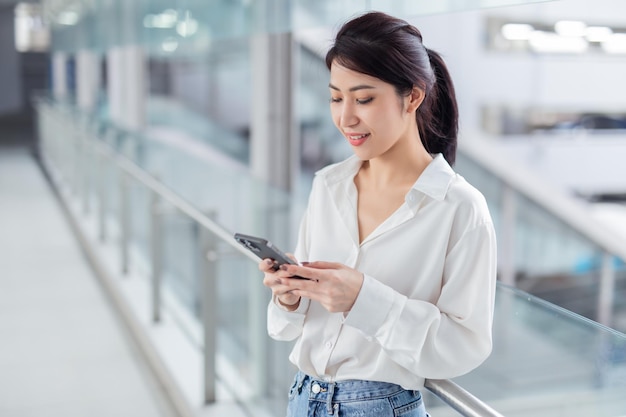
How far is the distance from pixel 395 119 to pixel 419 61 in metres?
0.10

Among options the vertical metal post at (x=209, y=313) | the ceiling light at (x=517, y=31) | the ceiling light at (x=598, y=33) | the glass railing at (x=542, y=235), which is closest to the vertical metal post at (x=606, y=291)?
the glass railing at (x=542, y=235)

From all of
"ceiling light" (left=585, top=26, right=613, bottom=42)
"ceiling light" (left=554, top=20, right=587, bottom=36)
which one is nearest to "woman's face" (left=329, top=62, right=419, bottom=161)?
"ceiling light" (left=554, top=20, right=587, bottom=36)

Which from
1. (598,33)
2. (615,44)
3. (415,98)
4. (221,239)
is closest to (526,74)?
(615,44)

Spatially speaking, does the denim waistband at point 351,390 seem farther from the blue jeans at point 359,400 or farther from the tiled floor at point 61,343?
the tiled floor at point 61,343

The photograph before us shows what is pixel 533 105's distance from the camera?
16906 mm

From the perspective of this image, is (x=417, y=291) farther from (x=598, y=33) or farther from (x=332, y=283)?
(x=598, y=33)

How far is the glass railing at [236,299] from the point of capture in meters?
1.76

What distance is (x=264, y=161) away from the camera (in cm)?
619

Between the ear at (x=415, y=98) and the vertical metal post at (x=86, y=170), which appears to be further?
the vertical metal post at (x=86, y=170)

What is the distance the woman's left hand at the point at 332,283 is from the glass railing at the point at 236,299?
0.79 feet

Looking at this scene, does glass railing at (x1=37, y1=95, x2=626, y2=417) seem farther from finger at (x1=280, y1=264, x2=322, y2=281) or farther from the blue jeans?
finger at (x1=280, y1=264, x2=322, y2=281)

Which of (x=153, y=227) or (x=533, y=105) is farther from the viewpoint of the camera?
(x=533, y=105)

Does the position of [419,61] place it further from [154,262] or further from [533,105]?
[533,105]

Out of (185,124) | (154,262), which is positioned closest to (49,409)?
(154,262)
